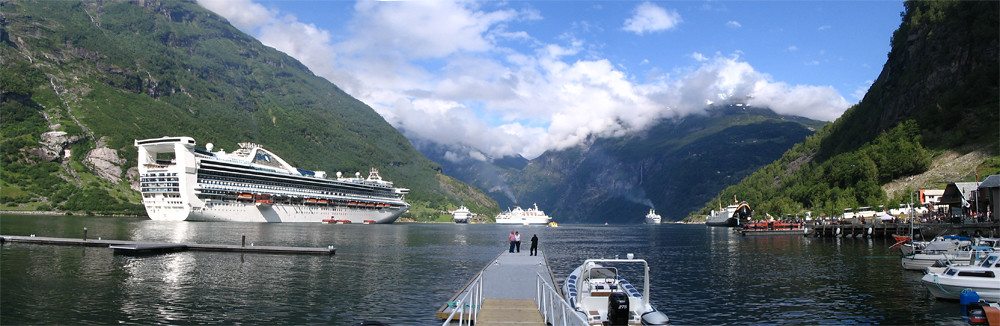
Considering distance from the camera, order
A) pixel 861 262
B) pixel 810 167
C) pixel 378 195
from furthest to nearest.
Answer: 1. pixel 378 195
2. pixel 810 167
3. pixel 861 262

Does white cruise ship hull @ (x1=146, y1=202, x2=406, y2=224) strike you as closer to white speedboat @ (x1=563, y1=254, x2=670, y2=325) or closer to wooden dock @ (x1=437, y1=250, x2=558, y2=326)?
wooden dock @ (x1=437, y1=250, x2=558, y2=326)

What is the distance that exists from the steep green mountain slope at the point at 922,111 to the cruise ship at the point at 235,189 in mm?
116550

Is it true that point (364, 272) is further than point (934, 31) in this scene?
No

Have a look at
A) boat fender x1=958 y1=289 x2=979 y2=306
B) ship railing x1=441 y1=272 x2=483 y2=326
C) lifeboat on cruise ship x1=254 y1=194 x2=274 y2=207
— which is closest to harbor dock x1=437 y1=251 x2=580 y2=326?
ship railing x1=441 y1=272 x2=483 y2=326

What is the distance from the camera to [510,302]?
19672 mm

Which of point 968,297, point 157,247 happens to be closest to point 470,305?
point 968,297

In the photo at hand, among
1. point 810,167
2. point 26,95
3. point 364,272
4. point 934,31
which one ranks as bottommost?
point 364,272

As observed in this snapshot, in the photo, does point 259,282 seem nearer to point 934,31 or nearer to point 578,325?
point 578,325

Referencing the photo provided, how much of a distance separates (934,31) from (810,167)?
53960 mm

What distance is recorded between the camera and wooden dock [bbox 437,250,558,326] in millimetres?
16625

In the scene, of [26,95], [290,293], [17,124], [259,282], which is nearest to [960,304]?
[290,293]

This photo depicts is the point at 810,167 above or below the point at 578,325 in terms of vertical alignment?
above

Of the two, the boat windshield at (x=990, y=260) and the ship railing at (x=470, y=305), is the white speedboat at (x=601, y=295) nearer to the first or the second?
the ship railing at (x=470, y=305)

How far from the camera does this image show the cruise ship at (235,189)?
4909 inches
